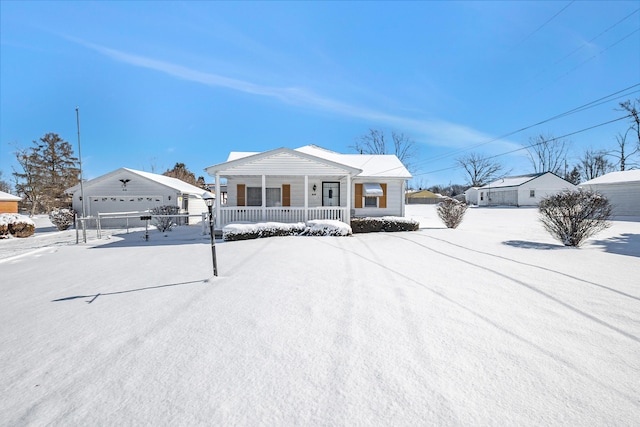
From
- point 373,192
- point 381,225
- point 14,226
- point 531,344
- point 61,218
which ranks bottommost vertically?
point 531,344

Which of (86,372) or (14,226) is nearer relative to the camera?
(86,372)

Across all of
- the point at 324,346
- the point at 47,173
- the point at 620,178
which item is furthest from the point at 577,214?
the point at 47,173

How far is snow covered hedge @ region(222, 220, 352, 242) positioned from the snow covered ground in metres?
4.46

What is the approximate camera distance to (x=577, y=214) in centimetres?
855

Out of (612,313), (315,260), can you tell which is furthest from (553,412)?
(315,260)

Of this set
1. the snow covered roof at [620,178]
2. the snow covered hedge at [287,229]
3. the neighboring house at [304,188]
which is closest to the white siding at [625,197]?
the snow covered roof at [620,178]

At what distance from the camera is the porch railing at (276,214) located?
12070 mm

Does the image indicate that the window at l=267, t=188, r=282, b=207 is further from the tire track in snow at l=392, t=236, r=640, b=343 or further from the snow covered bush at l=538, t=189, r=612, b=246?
the snow covered bush at l=538, t=189, r=612, b=246

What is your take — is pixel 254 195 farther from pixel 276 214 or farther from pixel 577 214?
pixel 577 214

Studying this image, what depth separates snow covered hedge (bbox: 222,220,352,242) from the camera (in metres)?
10.5

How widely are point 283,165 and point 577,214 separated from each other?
34.0ft

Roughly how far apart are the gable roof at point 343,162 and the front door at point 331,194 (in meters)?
1.30

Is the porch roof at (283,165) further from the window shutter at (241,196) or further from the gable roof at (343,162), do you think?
the window shutter at (241,196)

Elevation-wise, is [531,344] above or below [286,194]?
below
